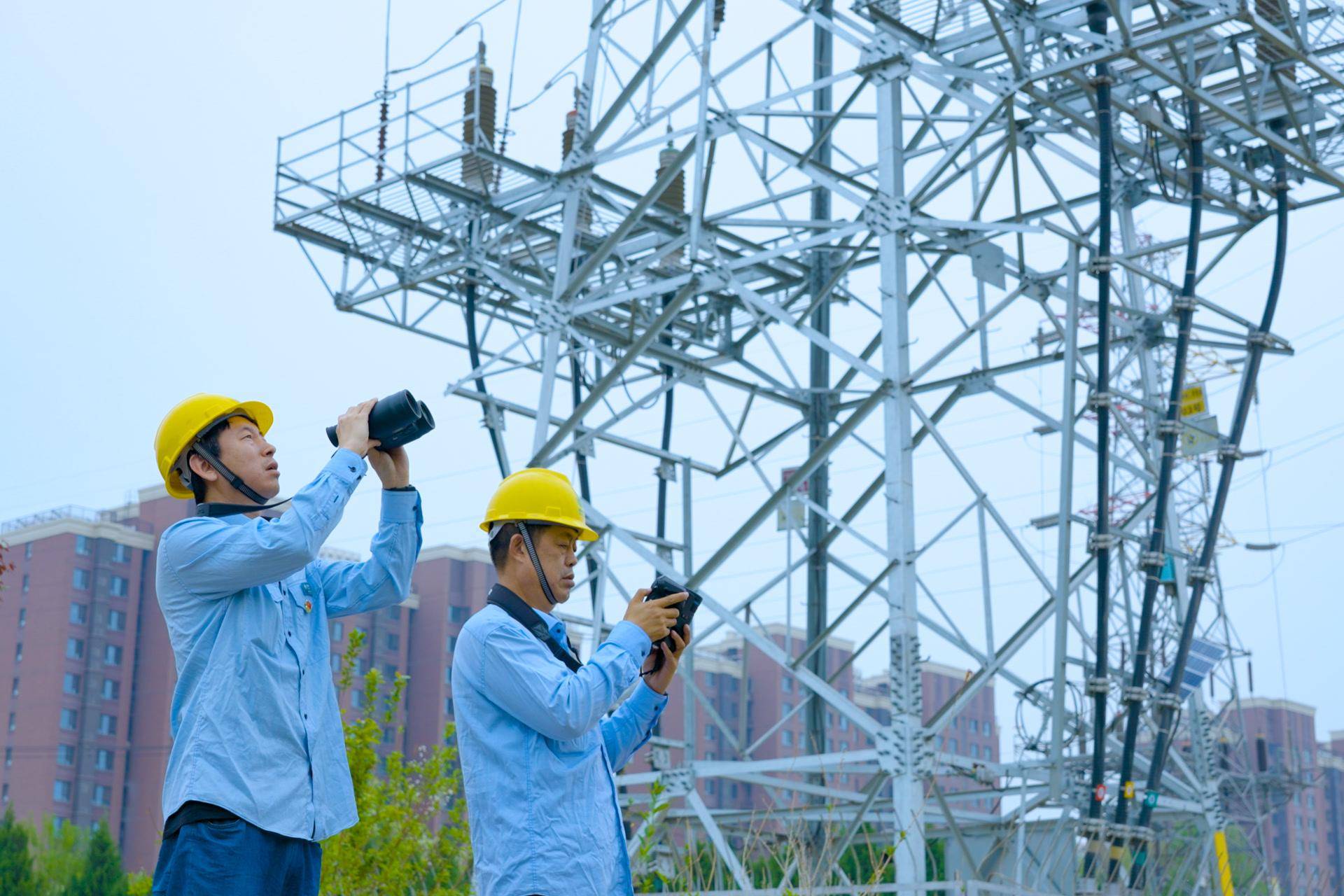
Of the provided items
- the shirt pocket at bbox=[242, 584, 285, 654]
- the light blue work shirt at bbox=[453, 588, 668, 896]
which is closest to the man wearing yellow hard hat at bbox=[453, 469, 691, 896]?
the light blue work shirt at bbox=[453, 588, 668, 896]

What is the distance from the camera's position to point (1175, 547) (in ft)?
48.8

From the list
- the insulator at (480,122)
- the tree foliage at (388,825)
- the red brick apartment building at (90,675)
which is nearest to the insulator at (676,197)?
the insulator at (480,122)

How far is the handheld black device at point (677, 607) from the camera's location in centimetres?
451

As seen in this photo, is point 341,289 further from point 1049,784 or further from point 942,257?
point 1049,784

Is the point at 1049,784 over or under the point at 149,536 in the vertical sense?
under

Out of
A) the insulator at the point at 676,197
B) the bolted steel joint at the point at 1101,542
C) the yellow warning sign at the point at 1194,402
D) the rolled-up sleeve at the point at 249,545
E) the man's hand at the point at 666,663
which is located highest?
the insulator at the point at 676,197

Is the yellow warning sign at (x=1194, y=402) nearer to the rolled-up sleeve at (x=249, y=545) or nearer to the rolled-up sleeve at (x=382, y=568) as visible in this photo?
the rolled-up sleeve at (x=382, y=568)

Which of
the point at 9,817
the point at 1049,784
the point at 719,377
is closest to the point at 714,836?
the point at 1049,784

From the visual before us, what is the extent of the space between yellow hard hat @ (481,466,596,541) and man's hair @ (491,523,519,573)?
2cm

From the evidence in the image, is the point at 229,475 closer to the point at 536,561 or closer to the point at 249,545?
the point at 249,545

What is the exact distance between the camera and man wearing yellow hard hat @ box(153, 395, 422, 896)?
13.1 feet

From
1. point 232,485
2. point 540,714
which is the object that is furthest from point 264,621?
point 540,714

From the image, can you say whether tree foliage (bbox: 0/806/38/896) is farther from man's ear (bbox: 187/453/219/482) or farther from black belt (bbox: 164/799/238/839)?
black belt (bbox: 164/799/238/839)

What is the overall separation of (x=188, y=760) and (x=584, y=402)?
9841 mm
